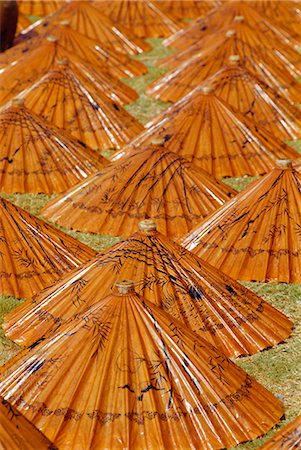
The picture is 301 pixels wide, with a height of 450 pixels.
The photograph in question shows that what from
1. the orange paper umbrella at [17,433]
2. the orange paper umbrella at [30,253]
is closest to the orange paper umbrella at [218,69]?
the orange paper umbrella at [30,253]

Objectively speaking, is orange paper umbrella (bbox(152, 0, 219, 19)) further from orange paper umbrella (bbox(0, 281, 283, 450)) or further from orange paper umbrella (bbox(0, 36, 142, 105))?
orange paper umbrella (bbox(0, 281, 283, 450))

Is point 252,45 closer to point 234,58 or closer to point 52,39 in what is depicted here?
point 234,58

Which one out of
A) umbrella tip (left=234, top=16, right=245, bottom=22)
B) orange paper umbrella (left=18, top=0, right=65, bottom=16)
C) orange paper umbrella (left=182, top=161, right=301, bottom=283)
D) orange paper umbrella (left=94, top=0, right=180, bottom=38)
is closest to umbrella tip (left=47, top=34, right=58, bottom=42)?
umbrella tip (left=234, top=16, right=245, bottom=22)

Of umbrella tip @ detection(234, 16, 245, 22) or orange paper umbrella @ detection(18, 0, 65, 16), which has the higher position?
orange paper umbrella @ detection(18, 0, 65, 16)

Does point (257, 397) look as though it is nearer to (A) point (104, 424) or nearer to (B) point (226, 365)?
(B) point (226, 365)

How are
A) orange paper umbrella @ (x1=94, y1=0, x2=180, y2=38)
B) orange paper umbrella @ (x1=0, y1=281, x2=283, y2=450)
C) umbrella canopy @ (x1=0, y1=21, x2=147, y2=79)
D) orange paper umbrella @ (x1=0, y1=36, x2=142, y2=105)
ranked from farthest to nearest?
orange paper umbrella @ (x1=94, y1=0, x2=180, y2=38), umbrella canopy @ (x1=0, y1=21, x2=147, y2=79), orange paper umbrella @ (x1=0, y1=36, x2=142, y2=105), orange paper umbrella @ (x1=0, y1=281, x2=283, y2=450)

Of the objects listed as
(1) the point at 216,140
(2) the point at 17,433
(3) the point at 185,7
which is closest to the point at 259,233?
(1) the point at 216,140

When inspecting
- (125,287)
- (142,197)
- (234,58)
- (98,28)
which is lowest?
(125,287)
